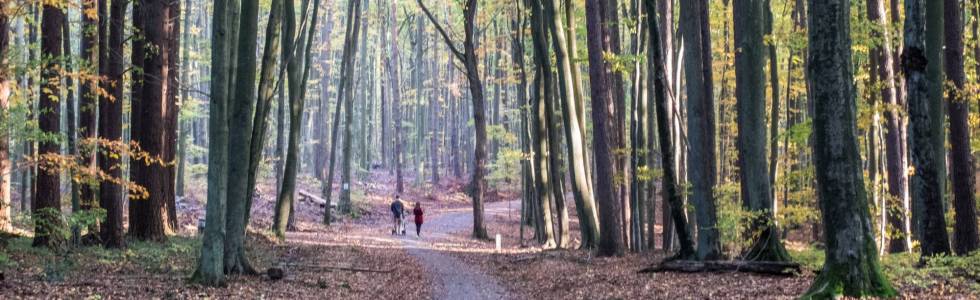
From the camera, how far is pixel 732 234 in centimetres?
1405

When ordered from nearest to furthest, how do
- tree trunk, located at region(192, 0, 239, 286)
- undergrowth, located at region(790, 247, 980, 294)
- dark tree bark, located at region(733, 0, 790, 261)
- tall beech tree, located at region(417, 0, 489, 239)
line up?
1. undergrowth, located at region(790, 247, 980, 294)
2. tree trunk, located at region(192, 0, 239, 286)
3. dark tree bark, located at region(733, 0, 790, 261)
4. tall beech tree, located at region(417, 0, 489, 239)

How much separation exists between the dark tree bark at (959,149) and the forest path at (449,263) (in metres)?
7.06

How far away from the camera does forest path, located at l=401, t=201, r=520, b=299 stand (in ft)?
41.6

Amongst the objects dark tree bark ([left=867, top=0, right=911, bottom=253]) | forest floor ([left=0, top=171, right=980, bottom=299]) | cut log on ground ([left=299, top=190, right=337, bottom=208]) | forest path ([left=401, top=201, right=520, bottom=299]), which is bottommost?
forest path ([left=401, top=201, right=520, bottom=299])

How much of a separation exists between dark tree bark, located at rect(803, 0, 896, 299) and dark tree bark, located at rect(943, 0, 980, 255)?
4598mm

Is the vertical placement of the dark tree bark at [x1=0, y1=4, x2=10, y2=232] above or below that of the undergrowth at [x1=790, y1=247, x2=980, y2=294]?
above

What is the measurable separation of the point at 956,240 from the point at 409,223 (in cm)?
2499

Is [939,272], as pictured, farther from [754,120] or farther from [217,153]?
[217,153]

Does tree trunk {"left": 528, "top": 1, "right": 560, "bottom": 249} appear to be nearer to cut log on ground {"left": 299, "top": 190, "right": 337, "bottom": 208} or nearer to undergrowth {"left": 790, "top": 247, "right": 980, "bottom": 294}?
undergrowth {"left": 790, "top": 247, "right": 980, "bottom": 294}

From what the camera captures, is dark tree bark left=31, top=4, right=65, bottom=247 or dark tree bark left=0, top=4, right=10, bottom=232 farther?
dark tree bark left=31, top=4, right=65, bottom=247

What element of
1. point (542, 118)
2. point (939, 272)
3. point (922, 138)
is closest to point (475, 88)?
point (542, 118)

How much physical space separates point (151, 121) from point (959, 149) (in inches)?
594

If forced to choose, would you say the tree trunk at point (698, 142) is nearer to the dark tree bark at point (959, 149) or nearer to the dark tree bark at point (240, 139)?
the dark tree bark at point (959, 149)

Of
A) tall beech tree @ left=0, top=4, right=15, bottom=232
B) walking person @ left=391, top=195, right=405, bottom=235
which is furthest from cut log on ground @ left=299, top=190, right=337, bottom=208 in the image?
tall beech tree @ left=0, top=4, right=15, bottom=232
